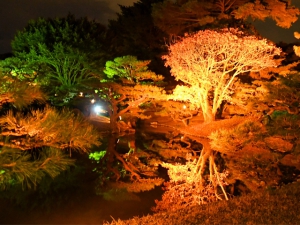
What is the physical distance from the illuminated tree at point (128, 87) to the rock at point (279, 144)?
5908 mm

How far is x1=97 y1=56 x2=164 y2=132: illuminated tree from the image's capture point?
1367 cm

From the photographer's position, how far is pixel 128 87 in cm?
1377

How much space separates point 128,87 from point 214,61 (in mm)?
3730

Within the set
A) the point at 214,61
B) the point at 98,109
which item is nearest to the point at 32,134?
the point at 214,61

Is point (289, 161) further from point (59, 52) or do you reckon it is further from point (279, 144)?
point (59, 52)

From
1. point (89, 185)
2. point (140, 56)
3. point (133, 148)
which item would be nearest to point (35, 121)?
point (89, 185)

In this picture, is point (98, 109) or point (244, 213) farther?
point (98, 109)

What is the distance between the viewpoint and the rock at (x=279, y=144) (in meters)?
8.26

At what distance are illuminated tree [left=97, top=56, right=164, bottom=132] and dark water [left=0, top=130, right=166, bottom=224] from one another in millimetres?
6861

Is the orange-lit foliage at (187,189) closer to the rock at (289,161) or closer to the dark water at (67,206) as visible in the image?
the dark water at (67,206)

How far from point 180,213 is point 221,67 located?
1074 centimetres

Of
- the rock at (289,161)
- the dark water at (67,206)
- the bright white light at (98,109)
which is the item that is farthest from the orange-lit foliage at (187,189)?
the bright white light at (98,109)

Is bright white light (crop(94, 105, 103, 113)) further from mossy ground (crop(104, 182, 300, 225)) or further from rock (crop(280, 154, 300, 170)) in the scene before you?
mossy ground (crop(104, 182, 300, 225))

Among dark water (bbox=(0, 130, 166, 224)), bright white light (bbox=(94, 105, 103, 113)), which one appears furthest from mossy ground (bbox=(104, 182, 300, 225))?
bright white light (bbox=(94, 105, 103, 113))
